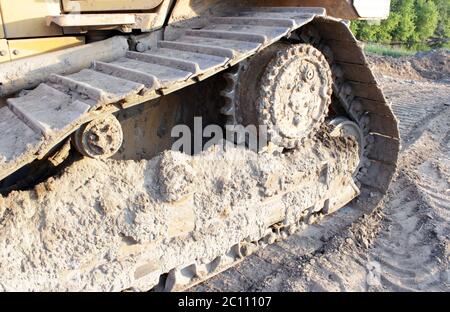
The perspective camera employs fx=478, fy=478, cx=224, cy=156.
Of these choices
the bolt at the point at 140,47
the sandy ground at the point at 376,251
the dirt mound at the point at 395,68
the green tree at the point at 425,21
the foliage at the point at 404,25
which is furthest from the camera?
the green tree at the point at 425,21

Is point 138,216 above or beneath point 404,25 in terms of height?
above

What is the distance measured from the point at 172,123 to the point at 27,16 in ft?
3.57

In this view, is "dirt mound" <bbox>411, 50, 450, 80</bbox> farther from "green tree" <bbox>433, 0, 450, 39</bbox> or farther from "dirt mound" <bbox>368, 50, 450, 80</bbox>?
"green tree" <bbox>433, 0, 450, 39</bbox>

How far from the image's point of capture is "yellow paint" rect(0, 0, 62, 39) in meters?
2.44

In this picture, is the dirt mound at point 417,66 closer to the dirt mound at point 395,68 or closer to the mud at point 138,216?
the dirt mound at point 395,68

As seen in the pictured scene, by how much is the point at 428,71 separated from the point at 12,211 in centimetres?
1052

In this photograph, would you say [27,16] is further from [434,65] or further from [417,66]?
[434,65]

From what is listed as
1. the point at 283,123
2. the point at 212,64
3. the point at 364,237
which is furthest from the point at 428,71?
the point at 212,64

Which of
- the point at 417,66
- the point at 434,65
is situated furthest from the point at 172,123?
the point at 434,65

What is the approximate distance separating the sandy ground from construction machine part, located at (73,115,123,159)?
112 cm

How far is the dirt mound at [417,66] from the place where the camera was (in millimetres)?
10492

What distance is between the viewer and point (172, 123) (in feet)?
10.4

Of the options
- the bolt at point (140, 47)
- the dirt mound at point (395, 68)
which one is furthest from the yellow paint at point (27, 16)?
the dirt mound at point (395, 68)

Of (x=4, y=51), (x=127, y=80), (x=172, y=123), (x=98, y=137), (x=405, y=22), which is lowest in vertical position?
(x=405, y=22)
